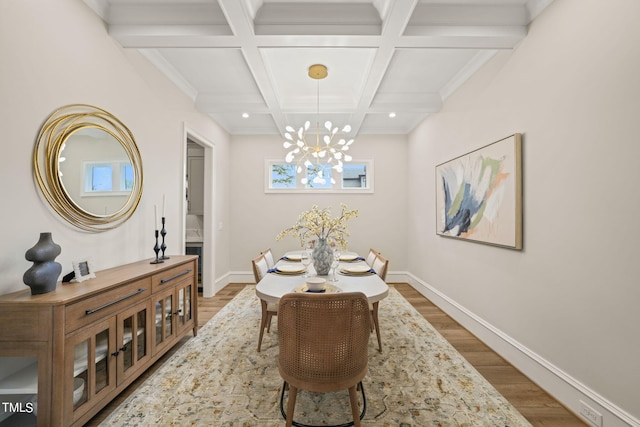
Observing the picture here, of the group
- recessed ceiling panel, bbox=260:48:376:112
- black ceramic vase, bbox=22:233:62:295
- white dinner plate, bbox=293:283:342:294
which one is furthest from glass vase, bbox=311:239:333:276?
recessed ceiling panel, bbox=260:48:376:112

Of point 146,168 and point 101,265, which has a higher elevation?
point 146,168

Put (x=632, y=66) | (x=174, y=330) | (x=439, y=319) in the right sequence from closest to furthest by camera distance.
→ (x=632, y=66), (x=174, y=330), (x=439, y=319)

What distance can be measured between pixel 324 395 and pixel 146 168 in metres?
2.65

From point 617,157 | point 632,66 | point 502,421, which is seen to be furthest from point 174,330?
point 632,66

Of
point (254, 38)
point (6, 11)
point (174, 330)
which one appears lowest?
point (174, 330)

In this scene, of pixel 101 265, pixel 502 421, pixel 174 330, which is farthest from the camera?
pixel 174 330

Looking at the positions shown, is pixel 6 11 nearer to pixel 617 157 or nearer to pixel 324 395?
pixel 324 395

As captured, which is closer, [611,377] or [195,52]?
[611,377]

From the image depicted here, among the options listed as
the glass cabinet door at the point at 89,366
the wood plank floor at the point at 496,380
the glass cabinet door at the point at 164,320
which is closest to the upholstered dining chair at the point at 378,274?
the wood plank floor at the point at 496,380

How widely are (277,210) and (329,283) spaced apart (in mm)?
3153

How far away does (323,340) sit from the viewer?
1.46m

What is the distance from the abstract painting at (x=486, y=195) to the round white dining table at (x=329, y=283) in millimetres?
1270

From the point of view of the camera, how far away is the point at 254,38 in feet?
7.60

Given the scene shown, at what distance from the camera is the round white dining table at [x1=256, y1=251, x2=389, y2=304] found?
1.94 meters
